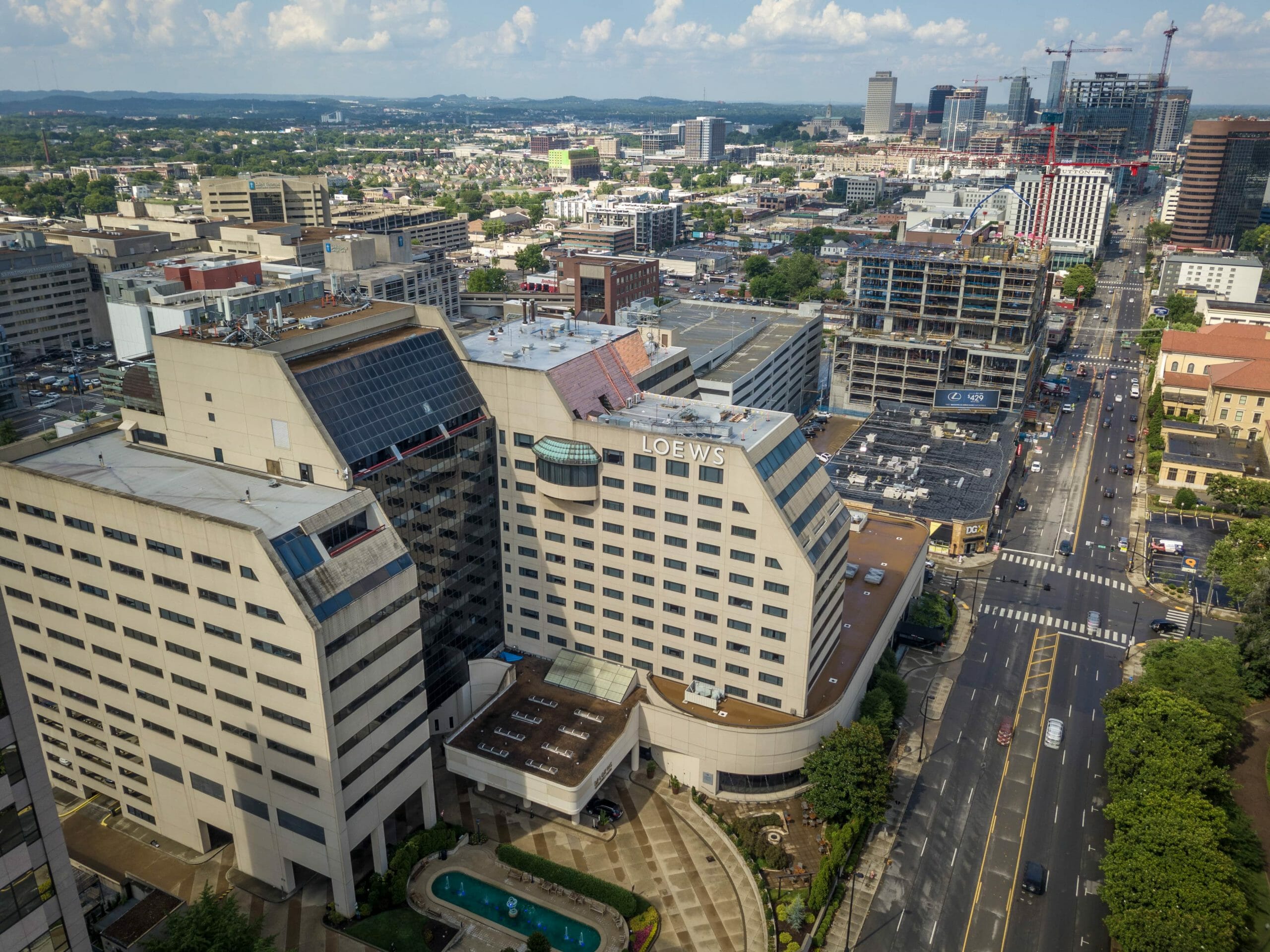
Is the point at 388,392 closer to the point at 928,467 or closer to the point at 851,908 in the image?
the point at 851,908

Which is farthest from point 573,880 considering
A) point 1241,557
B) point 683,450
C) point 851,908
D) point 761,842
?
point 1241,557

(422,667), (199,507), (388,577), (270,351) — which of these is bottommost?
(422,667)

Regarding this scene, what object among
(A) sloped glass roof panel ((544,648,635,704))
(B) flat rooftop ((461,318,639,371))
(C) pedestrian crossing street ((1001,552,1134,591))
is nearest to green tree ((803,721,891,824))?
(A) sloped glass roof panel ((544,648,635,704))

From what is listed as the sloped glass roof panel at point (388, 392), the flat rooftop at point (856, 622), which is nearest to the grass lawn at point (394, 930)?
the flat rooftop at point (856, 622)

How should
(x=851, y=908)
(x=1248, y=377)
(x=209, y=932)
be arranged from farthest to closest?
(x=1248, y=377) < (x=851, y=908) < (x=209, y=932)

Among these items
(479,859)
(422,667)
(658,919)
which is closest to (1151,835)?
(658,919)

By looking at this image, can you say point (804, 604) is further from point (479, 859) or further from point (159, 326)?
point (159, 326)
